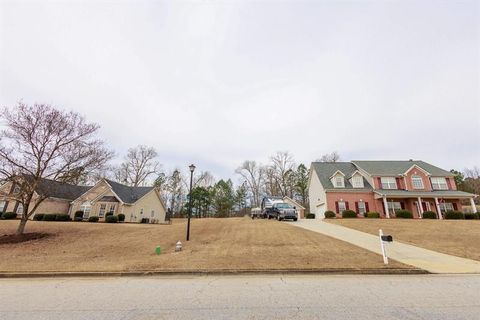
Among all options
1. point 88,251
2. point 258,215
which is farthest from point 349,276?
point 258,215

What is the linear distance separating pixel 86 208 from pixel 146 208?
7.90 metres

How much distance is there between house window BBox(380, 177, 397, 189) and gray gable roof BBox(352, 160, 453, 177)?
69cm

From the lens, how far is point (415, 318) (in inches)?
173

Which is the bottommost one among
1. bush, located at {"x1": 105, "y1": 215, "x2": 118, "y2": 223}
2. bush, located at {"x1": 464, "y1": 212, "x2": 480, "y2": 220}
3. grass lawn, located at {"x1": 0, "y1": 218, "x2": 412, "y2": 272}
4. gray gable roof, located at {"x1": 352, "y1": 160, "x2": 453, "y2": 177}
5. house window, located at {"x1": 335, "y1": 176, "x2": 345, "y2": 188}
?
grass lawn, located at {"x1": 0, "y1": 218, "x2": 412, "y2": 272}

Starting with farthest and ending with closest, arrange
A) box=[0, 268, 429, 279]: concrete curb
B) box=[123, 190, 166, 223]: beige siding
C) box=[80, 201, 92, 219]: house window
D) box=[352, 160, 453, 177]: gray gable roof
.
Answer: box=[123, 190, 166, 223]: beige siding < box=[352, 160, 453, 177]: gray gable roof < box=[80, 201, 92, 219]: house window < box=[0, 268, 429, 279]: concrete curb

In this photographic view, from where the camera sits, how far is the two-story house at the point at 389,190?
3044 centimetres

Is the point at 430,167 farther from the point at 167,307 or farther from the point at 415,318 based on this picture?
the point at 167,307

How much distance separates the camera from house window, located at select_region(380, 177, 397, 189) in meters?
32.3

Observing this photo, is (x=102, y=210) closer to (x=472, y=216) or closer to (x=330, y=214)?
(x=330, y=214)

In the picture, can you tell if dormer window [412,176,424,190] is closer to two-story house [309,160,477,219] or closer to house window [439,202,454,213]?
two-story house [309,160,477,219]

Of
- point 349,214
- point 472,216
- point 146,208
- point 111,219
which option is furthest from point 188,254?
point 472,216

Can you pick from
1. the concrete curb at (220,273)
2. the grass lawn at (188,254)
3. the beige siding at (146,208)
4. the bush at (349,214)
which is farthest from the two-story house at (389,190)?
the beige siding at (146,208)

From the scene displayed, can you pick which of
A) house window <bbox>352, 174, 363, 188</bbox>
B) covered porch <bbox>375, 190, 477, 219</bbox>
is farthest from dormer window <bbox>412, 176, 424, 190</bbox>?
house window <bbox>352, 174, 363, 188</bbox>

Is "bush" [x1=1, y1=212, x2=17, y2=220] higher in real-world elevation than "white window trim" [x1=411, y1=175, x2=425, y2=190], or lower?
lower
